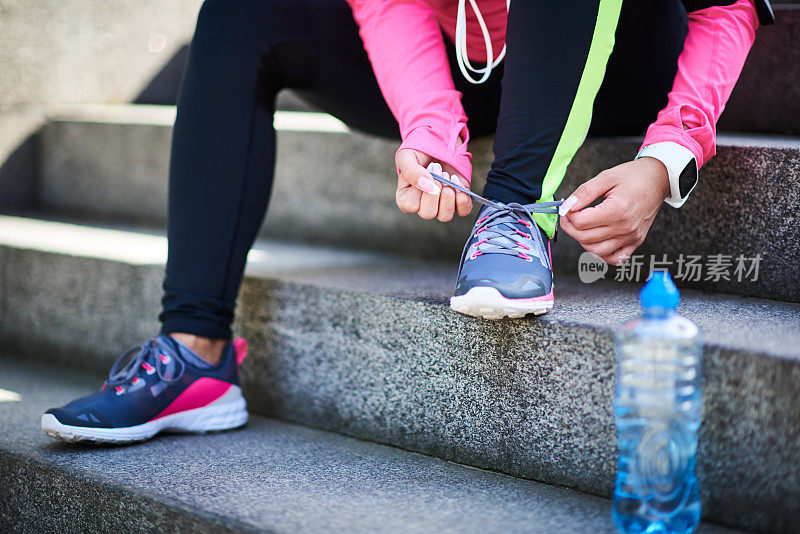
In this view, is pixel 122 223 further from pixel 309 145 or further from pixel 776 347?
pixel 776 347

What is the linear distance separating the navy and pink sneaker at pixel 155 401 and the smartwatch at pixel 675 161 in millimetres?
725

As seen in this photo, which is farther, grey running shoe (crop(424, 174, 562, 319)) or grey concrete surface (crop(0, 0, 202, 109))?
grey concrete surface (crop(0, 0, 202, 109))

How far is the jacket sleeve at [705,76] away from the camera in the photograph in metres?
1.08

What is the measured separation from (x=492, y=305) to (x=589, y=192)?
20cm

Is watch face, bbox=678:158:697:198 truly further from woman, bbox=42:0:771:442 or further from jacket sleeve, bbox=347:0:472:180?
jacket sleeve, bbox=347:0:472:180

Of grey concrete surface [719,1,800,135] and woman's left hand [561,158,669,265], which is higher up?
grey concrete surface [719,1,800,135]

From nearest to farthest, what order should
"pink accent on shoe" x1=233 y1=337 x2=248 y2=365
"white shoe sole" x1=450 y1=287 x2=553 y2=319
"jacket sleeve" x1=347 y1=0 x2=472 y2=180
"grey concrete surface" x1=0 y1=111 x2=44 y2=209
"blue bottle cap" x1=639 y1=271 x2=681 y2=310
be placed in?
"blue bottle cap" x1=639 y1=271 x2=681 y2=310 < "white shoe sole" x1=450 y1=287 x2=553 y2=319 < "jacket sleeve" x1=347 y1=0 x2=472 y2=180 < "pink accent on shoe" x1=233 y1=337 x2=248 y2=365 < "grey concrete surface" x1=0 y1=111 x2=44 y2=209

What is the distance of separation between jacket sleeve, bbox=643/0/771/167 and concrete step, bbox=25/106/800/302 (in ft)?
0.43

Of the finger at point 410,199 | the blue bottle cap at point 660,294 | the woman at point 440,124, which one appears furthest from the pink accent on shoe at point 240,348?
the blue bottle cap at point 660,294

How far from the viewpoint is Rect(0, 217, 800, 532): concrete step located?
904 millimetres

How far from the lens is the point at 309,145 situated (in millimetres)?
1809

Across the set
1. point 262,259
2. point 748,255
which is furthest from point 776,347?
point 262,259

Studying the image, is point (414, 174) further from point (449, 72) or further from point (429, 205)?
point (449, 72)

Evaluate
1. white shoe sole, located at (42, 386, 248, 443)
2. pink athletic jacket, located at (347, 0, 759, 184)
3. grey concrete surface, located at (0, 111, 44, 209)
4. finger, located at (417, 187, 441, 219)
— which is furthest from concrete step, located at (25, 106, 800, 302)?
white shoe sole, located at (42, 386, 248, 443)
